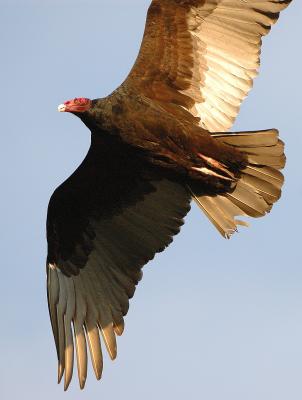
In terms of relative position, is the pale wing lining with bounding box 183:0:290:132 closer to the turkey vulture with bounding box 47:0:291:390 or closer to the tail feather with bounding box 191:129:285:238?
the turkey vulture with bounding box 47:0:291:390

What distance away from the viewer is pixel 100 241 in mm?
8586

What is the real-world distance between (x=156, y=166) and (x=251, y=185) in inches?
32.4

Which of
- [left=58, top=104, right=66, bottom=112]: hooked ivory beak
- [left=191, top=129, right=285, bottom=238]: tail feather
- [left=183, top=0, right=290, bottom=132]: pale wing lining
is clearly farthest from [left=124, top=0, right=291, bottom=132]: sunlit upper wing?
[left=58, top=104, right=66, bottom=112]: hooked ivory beak

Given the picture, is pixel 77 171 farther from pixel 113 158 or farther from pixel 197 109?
pixel 197 109

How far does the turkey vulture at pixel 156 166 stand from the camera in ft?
24.5

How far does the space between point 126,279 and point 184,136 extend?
5.17ft

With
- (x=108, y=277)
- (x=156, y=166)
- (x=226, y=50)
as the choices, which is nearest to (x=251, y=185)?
(x=156, y=166)

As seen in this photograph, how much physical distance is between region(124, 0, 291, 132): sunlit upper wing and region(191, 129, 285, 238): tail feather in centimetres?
42

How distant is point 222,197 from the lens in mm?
7852

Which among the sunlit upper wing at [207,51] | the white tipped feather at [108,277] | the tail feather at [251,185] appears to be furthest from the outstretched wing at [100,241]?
the sunlit upper wing at [207,51]

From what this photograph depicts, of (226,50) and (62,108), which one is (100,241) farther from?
(226,50)

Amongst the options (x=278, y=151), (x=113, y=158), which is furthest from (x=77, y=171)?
(x=278, y=151)

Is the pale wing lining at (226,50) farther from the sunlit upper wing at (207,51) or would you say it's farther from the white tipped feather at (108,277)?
the white tipped feather at (108,277)

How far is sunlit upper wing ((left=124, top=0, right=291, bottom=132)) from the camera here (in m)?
7.78
